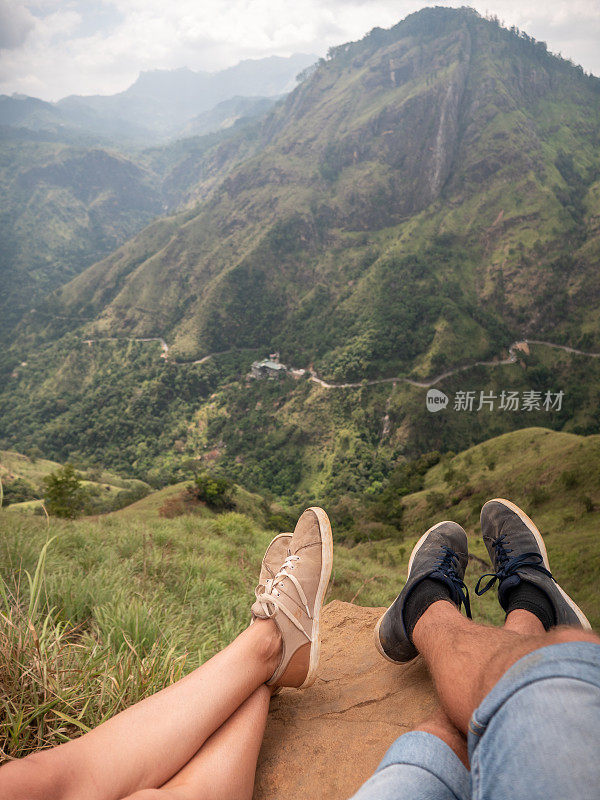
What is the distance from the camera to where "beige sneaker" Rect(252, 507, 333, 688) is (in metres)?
2.22

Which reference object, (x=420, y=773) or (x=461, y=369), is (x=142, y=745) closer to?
(x=420, y=773)

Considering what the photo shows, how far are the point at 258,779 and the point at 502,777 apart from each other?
50.9 inches

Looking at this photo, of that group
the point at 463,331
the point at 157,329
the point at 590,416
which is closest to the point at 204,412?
the point at 157,329

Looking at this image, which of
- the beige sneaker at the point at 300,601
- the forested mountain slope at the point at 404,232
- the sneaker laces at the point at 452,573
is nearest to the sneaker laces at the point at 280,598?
the beige sneaker at the point at 300,601

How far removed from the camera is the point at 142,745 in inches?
54.3

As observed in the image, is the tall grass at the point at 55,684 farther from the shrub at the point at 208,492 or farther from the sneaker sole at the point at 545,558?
the shrub at the point at 208,492

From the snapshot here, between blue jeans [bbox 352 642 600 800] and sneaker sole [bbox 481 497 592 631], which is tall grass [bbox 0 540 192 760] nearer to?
blue jeans [bbox 352 642 600 800]

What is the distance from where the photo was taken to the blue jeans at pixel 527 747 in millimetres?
884

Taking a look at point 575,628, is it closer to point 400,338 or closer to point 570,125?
point 400,338

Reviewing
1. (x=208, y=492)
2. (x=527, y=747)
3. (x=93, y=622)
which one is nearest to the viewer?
(x=527, y=747)

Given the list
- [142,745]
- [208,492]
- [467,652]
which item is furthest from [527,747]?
[208,492]

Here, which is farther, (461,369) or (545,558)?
(461,369)

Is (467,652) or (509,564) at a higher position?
(467,652)

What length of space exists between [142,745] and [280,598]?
1110 mm
